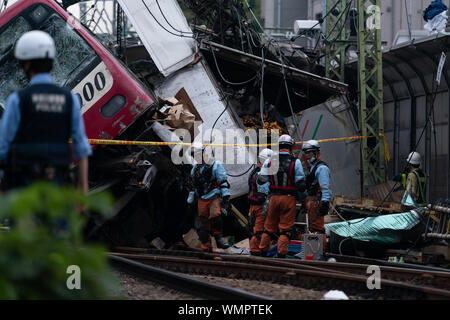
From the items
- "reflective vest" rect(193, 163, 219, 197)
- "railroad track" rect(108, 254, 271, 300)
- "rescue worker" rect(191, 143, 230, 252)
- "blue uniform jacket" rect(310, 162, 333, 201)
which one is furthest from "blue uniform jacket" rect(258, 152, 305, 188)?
"railroad track" rect(108, 254, 271, 300)

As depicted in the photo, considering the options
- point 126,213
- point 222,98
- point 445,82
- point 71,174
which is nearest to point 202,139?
point 222,98

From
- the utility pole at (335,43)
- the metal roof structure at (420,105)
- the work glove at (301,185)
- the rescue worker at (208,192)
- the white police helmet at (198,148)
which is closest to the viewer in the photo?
the work glove at (301,185)

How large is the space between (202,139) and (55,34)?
3.38 metres

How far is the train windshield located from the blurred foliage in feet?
28.1

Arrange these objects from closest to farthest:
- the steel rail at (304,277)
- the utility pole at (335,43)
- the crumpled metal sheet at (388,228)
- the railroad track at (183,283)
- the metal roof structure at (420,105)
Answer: the railroad track at (183,283)
the steel rail at (304,277)
the crumpled metal sheet at (388,228)
the metal roof structure at (420,105)
the utility pole at (335,43)

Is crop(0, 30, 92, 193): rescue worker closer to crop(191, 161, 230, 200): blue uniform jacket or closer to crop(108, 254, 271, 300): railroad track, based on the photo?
crop(108, 254, 271, 300): railroad track

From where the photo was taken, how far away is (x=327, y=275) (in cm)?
678

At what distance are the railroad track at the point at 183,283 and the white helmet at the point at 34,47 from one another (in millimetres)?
2413

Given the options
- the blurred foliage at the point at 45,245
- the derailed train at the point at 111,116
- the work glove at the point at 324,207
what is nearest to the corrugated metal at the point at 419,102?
the work glove at the point at 324,207

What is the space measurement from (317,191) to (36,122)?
23.3ft

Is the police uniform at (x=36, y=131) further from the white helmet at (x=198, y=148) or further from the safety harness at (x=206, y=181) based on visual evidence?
the white helmet at (x=198, y=148)

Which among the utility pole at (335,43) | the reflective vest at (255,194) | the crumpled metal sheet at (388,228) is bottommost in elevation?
the crumpled metal sheet at (388,228)

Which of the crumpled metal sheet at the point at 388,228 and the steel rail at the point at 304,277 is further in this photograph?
the crumpled metal sheet at the point at 388,228

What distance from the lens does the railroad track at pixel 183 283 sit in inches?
220
